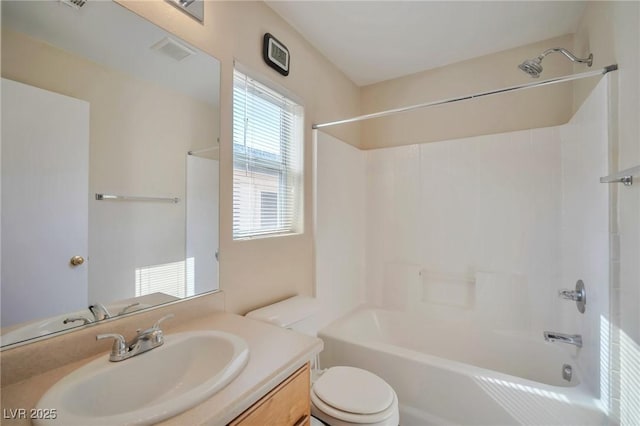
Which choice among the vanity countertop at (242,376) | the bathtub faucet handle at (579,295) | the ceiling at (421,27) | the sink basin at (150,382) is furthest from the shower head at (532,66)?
the sink basin at (150,382)

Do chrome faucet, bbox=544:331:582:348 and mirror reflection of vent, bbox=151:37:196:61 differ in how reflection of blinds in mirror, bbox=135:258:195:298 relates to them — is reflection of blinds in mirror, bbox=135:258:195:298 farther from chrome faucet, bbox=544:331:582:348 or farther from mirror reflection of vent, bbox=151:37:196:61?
chrome faucet, bbox=544:331:582:348

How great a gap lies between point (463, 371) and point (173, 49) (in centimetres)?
213

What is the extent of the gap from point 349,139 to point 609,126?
1.69 m

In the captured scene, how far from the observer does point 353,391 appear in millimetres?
Result: 1332

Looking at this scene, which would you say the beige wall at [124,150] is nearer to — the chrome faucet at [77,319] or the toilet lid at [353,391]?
the chrome faucet at [77,319]

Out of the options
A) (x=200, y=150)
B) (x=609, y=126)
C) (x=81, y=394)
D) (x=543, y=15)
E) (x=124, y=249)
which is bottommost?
(x=81, y=394)

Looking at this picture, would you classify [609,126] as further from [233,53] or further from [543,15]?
[233,53]

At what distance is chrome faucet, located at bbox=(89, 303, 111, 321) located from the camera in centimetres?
94

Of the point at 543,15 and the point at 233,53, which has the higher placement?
the point at 543,15

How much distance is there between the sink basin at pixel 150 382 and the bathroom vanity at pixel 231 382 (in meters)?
0.03

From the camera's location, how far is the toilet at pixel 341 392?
1202mm

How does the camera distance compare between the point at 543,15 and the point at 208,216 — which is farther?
the point at 543,15

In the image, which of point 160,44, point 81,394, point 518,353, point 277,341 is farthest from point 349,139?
point 81,394

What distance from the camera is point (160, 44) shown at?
45.0 inches
